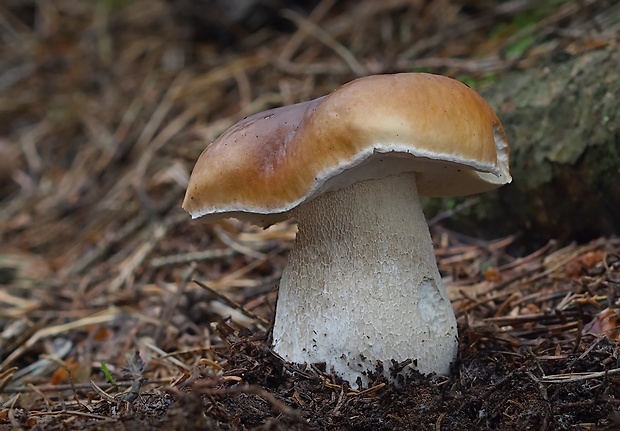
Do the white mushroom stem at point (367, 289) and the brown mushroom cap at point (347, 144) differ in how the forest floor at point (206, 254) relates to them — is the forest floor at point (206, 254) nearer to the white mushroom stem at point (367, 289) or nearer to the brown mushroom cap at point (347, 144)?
the white mushroom stem at point (367, 289)

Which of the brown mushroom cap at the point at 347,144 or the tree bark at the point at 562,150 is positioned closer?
the brown mushroom cap at the point at 347,144

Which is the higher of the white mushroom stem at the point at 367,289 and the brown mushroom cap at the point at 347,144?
the brown mushroom cap at the point at 347,144

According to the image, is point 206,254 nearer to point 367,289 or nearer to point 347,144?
point 367,289

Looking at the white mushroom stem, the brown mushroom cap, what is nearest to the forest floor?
the white mushroom stem

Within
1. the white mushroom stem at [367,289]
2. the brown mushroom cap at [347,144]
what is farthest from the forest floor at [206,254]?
the brown mushroom cap at [347,144]

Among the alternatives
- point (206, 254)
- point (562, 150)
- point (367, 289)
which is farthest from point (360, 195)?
point (206, 254)

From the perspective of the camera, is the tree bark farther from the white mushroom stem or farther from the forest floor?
the white mushroom stem

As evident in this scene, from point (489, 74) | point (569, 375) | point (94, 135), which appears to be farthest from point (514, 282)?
point (94, 135)
